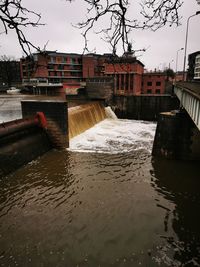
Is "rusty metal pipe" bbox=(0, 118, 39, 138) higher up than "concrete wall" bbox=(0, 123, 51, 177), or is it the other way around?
"rusty metal pipe" bbox=(0, 118, 39, 138)

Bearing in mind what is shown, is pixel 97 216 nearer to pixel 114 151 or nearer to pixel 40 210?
pixel 40 210

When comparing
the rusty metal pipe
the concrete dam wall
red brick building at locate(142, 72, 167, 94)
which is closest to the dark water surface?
the concrete dam wall

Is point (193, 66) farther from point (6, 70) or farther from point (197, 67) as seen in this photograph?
point (6, 70)

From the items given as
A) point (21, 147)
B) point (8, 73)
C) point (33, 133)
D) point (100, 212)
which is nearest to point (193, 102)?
point (100, 212)

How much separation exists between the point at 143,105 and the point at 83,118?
398 inches

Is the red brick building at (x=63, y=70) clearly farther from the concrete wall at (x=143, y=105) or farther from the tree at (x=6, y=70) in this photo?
the concrete wall at (x=143, y=105)

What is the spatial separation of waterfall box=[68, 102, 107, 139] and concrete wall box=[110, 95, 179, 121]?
298 centimetres

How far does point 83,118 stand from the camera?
20359mm

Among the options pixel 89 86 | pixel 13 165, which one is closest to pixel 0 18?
pixel 13 165

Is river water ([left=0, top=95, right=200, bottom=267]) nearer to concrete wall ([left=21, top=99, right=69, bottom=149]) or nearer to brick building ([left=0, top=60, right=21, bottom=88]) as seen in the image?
concrete wall ([left=21, top=99, right=69, bottom=149])

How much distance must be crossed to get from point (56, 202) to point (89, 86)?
2315 centimetres

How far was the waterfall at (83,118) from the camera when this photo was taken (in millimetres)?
17747

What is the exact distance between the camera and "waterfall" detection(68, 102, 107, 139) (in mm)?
17747

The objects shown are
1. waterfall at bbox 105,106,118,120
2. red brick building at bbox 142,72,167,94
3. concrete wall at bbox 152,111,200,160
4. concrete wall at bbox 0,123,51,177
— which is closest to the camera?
concrete wall at bbox 0,123,51,177
